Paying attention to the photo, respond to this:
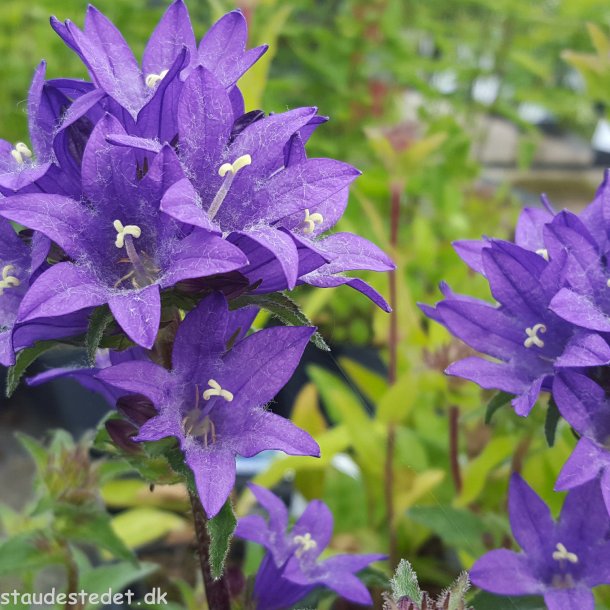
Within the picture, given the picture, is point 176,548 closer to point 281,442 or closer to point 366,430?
A: point 366,430

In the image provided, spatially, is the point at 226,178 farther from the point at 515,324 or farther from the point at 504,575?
the point at 504,575

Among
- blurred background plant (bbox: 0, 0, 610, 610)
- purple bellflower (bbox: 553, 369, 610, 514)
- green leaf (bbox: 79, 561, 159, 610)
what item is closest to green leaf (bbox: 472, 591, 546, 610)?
blurred background plant (bbox: 0, 0, 610, 610)

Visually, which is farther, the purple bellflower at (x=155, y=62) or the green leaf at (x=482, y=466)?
the green leaf at (x=482, y=466)

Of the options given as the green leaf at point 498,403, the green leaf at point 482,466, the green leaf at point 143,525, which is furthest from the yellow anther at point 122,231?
the green leaf at point 143,525

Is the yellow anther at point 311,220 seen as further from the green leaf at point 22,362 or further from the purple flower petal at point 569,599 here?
the purple flower petal at point 569,599

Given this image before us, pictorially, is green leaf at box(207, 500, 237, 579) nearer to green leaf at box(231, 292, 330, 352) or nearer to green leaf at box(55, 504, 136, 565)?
green leaf at box(231, 292, 330, 352)
